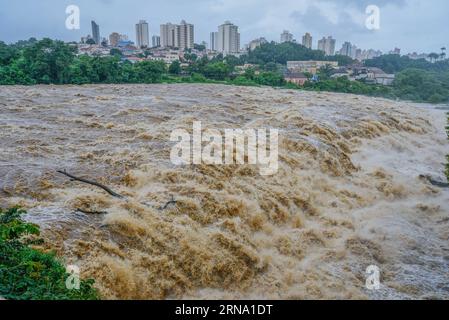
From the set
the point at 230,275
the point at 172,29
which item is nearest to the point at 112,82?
the point at 230,275

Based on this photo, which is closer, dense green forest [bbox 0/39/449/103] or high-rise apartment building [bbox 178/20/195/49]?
dense green forest [bbox 0/39/449/103]

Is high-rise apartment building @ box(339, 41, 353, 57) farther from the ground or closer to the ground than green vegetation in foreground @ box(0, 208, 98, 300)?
farther from the ground

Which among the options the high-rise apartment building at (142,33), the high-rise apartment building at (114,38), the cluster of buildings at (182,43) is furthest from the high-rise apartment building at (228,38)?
the high-rise apartment building at (114,38)

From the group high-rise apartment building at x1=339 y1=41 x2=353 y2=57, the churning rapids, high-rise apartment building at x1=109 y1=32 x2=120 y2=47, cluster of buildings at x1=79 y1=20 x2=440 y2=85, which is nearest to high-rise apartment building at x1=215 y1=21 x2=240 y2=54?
cluster of buildings at x1=79 y1=20 x2=440 y2=85

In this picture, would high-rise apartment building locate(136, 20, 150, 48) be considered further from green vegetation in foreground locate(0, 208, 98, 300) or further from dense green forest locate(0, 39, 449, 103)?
green vegetation in foreground locate(0, 208, 98, 300)

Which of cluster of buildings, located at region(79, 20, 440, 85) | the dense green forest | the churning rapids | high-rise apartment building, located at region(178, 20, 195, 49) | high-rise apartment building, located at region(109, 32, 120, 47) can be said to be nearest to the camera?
the churning rapids

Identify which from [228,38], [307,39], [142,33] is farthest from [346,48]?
[142,33]

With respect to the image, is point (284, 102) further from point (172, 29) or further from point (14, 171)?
point (172, 29)
